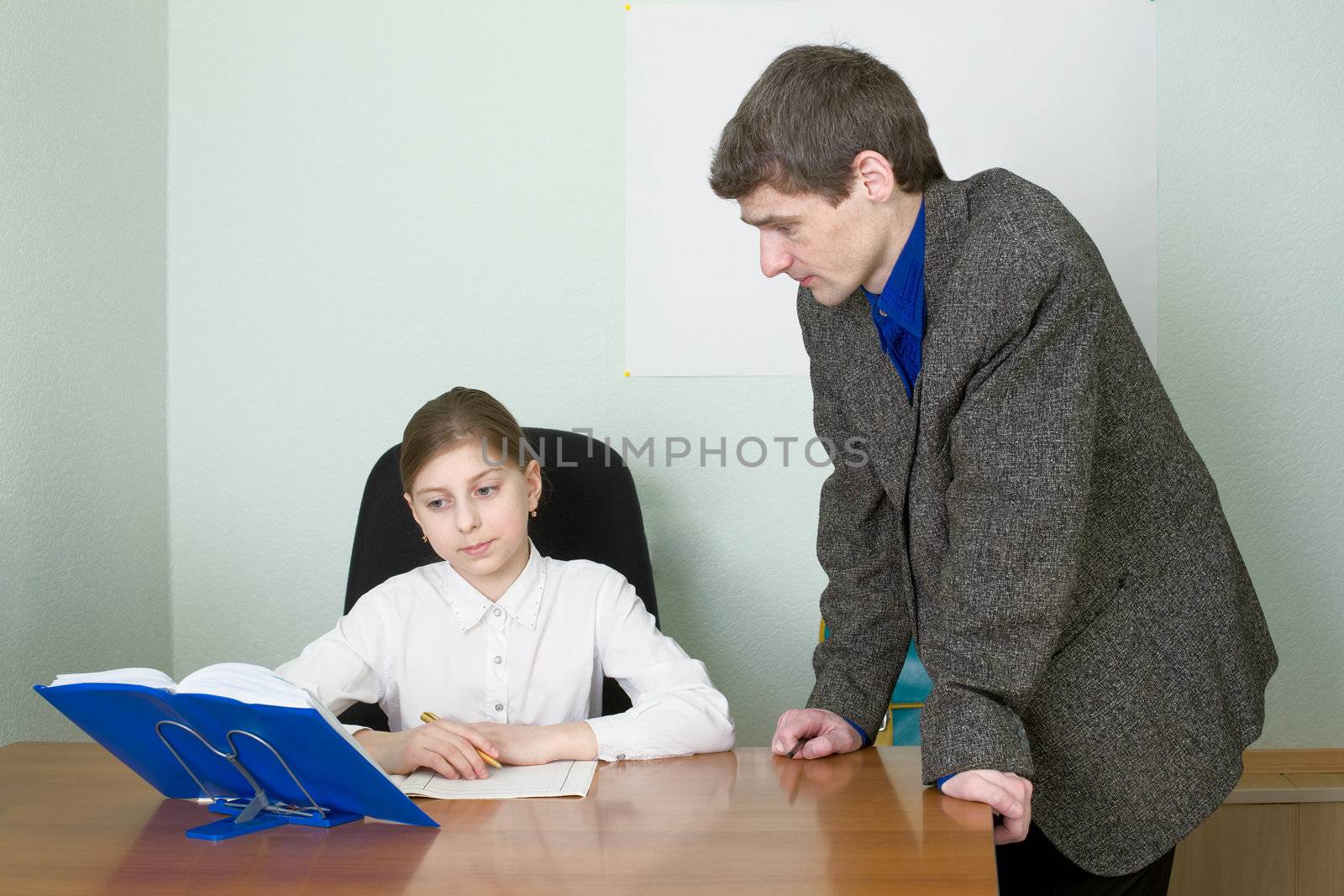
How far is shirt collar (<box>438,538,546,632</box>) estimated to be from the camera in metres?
1.61

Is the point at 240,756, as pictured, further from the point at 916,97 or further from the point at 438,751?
the point at 916,97

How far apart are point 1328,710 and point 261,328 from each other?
6.77ft

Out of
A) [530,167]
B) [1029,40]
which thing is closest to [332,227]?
[530,167]

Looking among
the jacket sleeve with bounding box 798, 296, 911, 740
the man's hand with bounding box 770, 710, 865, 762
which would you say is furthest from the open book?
the jacket sleeve with bounding box 798, 296, 911, 740

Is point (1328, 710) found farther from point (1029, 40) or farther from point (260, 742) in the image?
point (260, 742)

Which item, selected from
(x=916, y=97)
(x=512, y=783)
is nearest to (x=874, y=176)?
(x=512, y=783)

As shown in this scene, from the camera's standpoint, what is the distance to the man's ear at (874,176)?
3.78 ft

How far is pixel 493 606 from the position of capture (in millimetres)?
1617

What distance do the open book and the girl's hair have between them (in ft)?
1.66

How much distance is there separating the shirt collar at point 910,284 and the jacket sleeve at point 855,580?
0.16 meters

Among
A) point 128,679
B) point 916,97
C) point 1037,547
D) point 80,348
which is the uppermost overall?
point 916,97

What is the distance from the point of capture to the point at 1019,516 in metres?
1.07

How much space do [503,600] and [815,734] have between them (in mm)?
506

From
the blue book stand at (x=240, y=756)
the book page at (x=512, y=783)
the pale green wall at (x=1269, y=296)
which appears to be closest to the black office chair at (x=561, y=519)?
the book page at (x=512, y=783)
